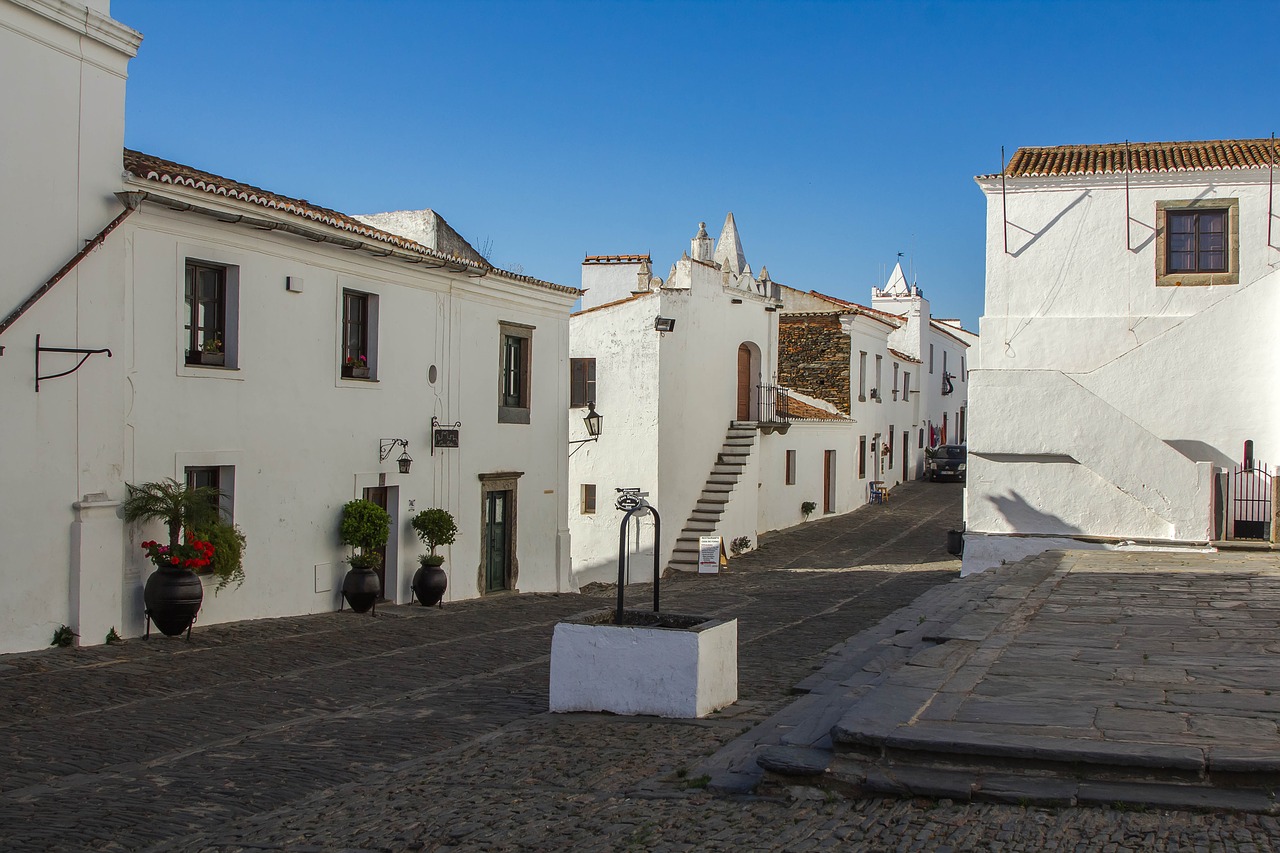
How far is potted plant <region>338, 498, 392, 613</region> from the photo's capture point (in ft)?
49.8

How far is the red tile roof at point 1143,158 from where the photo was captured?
69.5 feet

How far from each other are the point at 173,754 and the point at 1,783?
102 centimetres

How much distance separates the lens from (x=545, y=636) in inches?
535

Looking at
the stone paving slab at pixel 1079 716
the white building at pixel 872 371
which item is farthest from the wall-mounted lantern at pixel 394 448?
the white building at pixel 872 371

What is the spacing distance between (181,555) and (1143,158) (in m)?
18.5

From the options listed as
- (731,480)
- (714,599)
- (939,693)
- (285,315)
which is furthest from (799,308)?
(939,693)

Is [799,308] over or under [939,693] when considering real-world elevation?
over

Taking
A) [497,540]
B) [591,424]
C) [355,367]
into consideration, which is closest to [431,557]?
[497,540]

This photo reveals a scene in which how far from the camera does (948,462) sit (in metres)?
45.4

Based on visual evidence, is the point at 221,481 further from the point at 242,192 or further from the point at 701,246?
the point at 701,246

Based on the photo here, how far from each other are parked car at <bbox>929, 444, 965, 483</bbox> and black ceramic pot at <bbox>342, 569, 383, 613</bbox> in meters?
33.5

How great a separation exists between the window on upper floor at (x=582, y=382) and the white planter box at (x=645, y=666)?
18753 mm

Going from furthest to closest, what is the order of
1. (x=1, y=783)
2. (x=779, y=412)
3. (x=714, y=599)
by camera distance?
(x=779, y=412) → (x=714, y=599) → (x=1, y=783)

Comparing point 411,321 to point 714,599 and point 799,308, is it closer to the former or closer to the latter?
point 714,599
